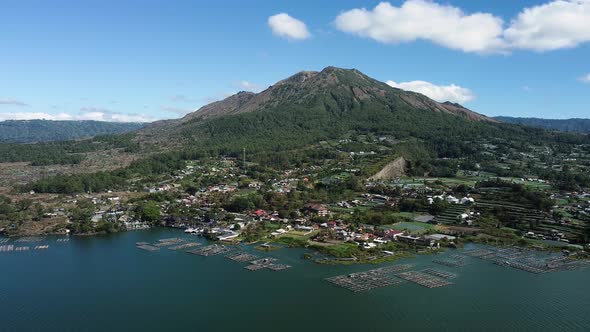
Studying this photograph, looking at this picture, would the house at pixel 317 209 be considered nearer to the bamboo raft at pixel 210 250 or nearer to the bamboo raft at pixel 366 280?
the bamboo raft at pixel 210 250

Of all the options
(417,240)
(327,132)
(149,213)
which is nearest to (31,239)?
(149,213)

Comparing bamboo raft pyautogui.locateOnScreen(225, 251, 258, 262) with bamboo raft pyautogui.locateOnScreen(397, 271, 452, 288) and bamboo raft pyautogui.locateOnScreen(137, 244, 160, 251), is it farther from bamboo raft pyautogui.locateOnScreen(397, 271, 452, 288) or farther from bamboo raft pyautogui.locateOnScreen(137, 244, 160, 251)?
bamboo raft pyautogui.locateOnScreen(397, 271, 452, 288)

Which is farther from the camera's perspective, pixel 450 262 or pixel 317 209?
pixel 317 209

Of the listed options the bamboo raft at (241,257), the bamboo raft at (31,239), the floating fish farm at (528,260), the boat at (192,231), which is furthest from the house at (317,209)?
the bamboo raft at (31,239)

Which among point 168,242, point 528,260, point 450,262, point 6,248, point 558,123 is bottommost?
point 6,248

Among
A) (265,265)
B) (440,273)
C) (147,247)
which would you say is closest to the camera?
(440,273)

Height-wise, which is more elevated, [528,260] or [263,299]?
[528,260]

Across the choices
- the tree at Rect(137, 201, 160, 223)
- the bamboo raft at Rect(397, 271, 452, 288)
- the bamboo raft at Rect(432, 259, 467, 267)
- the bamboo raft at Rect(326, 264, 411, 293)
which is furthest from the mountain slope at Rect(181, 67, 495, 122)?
the bamboo raft at Rect(397, 271, 452, 288)

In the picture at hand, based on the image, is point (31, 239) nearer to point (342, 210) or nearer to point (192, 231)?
point (192, 231)
